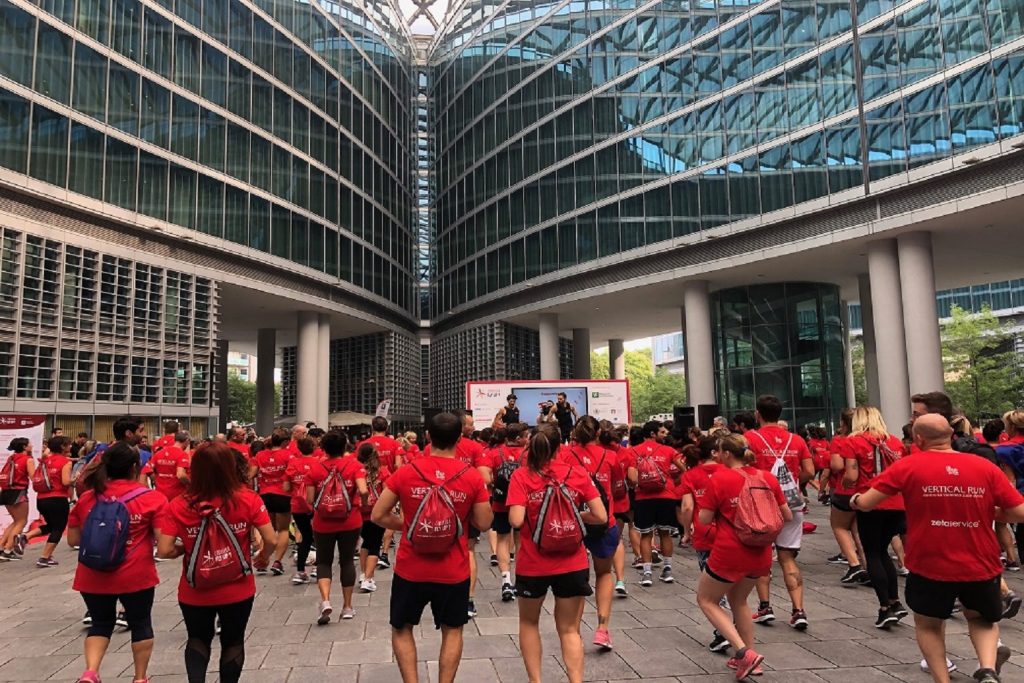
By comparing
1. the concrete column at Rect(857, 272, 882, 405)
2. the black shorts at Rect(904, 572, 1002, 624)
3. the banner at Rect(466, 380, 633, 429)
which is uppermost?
the concrete column at Rect(857, 272, 882, 405)

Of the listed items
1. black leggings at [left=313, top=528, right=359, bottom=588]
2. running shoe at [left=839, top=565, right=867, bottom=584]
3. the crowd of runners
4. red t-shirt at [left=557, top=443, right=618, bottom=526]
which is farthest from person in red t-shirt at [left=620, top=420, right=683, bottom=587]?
black leggings at [left=313, top=528, right=359, bottom=588]

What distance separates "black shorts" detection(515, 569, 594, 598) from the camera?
461cm

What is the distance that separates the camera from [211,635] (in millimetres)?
4359

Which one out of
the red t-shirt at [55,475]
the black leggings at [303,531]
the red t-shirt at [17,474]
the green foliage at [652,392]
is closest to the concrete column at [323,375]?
the red t-shirt at [17,474]

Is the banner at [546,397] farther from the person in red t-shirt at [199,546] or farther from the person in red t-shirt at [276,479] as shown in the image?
the person in red t-shirt at [199,546]

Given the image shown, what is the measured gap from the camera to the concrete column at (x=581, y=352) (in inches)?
1761

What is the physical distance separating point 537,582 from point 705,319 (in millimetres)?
27621

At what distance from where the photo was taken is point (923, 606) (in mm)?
4500

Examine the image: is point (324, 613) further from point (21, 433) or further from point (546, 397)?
point (546, 397)

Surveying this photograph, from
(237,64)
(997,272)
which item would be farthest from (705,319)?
(237,64)

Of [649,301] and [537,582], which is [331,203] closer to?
[649,301]

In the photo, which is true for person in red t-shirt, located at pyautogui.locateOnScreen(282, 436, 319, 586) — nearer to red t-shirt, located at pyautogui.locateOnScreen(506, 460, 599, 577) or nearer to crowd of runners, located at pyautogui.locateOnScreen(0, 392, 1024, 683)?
crowd of runners, located at pyautogui.locateOnScreen(0, 392, 1024, 683)

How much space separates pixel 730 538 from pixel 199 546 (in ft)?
12.2

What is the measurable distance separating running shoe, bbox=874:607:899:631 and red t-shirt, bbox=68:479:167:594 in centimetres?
626
